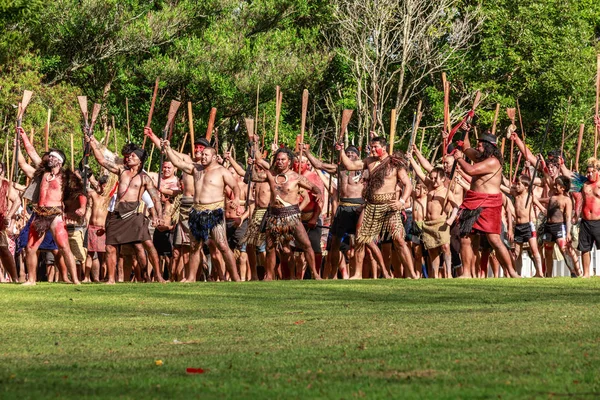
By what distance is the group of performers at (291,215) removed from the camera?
672 inches

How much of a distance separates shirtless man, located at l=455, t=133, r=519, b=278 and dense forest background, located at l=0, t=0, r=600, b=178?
1834 cm

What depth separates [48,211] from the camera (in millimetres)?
16188

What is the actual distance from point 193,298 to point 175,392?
22.1 feet

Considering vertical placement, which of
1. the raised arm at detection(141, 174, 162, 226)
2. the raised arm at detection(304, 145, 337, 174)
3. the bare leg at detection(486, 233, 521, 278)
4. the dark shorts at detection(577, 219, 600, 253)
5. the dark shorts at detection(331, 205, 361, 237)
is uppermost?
the raised arm at detection(304, 145, 337, 174)

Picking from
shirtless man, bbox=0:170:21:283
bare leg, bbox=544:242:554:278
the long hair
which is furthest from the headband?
bare leg, bbox=544:242:554:278

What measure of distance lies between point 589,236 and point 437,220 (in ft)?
8.07

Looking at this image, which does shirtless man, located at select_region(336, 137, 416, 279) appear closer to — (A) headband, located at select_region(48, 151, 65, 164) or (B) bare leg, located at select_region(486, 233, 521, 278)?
(B) bare leg, located at select_region(486, 233, 521, 278)

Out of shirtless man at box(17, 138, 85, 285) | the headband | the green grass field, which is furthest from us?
the headband

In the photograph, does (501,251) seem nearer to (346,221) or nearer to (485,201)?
(485,201)

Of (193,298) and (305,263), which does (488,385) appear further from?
(305,263)

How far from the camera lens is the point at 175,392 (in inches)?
239

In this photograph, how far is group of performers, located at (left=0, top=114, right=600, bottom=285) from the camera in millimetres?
17062

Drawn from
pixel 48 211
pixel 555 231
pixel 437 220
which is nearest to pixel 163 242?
pixel 437 220

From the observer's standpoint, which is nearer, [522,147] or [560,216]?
[522,147]
